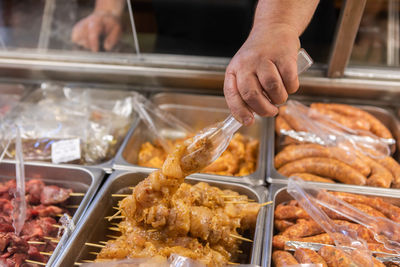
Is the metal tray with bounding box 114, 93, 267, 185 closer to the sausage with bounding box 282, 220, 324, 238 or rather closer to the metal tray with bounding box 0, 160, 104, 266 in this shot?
the metal tray with bounding box 0, 160, 104, 266

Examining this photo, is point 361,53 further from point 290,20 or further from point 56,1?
point 56,1

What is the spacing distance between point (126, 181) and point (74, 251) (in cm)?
65

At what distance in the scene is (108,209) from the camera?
7.89 ft

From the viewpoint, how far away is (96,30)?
3.14 m

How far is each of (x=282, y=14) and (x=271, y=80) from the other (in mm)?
490

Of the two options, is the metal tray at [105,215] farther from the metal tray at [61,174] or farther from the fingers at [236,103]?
the fingers at [236,103]

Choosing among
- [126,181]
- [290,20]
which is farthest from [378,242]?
[126,181]

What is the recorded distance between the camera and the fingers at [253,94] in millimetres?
1646

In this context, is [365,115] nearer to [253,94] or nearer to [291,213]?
[291,213]

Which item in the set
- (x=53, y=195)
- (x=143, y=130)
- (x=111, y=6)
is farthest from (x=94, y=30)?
(x=53, y=195)

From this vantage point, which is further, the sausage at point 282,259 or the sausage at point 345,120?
the sausage at point 345,120

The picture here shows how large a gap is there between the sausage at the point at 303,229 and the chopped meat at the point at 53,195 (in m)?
1.57

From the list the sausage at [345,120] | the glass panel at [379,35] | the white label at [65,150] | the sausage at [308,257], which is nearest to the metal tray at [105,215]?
the sausage at [308,257]

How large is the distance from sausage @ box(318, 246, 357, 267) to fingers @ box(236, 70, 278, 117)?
35.1 inches
